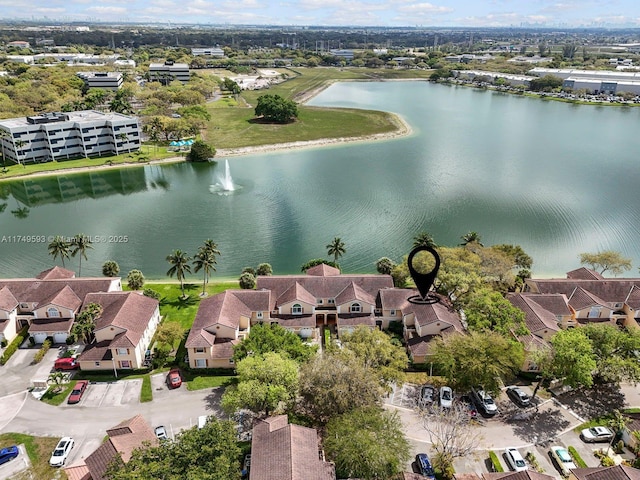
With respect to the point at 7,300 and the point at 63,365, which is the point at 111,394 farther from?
the point at 7,300

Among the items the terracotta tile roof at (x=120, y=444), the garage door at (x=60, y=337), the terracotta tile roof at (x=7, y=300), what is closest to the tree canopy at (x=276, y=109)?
the terracotta tile roof at (x=7, y=300)

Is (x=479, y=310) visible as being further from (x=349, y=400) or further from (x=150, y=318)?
(x=150, y=318)

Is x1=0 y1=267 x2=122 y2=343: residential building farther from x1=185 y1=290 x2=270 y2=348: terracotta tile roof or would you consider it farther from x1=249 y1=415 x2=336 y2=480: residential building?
x1=249 y1=415 x2=336 y2=480: residential building

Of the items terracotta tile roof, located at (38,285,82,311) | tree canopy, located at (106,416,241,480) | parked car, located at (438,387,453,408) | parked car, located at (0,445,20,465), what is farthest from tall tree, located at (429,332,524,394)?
terracotta tile roof, located at (38,285,82,311)

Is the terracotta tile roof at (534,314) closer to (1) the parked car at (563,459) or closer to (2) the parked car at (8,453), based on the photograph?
(1) the parked car at (563,459)

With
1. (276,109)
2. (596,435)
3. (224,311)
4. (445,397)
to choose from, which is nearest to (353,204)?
(224,311)

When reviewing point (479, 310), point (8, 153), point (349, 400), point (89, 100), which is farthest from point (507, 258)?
point (89, 100)
